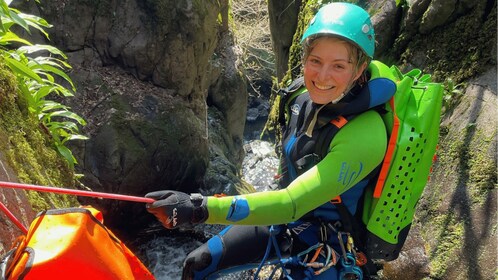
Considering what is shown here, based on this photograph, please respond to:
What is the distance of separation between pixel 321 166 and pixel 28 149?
1.84 m

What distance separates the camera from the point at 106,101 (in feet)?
26.4

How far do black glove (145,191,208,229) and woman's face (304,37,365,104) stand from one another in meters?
0.90

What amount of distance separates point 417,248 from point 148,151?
6.14 metres

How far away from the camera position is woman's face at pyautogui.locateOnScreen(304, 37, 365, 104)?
87.8 inches

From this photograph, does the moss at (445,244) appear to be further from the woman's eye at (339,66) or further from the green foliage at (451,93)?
the woman's eye at (339,66)

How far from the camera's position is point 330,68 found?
7.33 ft

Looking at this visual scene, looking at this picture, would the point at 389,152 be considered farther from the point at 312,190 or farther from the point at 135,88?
the point at 135,88

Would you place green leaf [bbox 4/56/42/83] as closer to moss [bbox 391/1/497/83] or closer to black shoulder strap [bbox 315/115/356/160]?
black shoulder strap [bbox 315/115/356/160]

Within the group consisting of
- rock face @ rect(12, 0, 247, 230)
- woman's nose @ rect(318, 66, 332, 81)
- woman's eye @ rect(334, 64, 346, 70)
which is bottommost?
rock face @ rect(12, 0, 247, 230)

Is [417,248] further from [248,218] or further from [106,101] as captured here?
[106,101]

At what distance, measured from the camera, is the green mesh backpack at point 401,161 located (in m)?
2.30

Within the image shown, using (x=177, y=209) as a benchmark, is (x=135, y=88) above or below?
below

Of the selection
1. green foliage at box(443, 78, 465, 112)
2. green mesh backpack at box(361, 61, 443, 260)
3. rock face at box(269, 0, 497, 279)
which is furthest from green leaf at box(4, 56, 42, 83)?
green foliage at box(443, 78, 465, 112)

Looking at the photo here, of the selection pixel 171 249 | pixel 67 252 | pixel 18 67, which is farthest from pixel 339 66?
pixel 171 249
